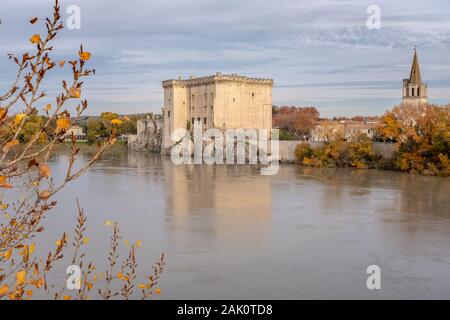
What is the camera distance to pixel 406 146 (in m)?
24.3

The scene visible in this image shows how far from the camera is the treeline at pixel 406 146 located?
2288 cm

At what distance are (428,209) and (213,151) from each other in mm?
21737

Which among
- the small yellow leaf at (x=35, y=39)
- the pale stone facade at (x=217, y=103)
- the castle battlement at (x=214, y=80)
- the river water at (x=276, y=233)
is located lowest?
the river water at (x=276, y=233)

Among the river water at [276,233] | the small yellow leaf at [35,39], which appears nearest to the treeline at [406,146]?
the river water at [276,233]

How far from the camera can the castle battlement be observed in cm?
3478

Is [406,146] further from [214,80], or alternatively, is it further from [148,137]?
[148,137]

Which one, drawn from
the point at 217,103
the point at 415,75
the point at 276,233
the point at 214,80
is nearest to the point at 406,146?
the point at 217,103

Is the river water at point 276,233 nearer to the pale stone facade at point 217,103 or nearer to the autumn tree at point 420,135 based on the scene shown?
the autumn tree at point 420,135

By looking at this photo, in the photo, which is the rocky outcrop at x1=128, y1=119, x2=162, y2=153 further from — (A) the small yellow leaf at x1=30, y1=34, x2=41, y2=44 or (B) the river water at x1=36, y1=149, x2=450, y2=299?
(A) the small yellow leaf at x1=30, y1=34, x2=41, y2=44

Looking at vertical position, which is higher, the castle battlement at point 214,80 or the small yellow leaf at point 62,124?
the castle battlement at point 214,80
